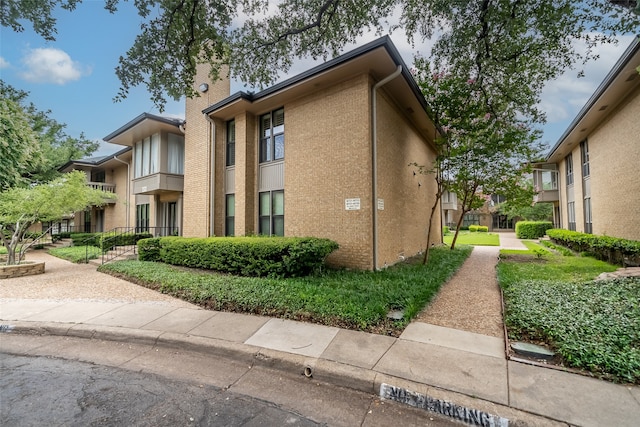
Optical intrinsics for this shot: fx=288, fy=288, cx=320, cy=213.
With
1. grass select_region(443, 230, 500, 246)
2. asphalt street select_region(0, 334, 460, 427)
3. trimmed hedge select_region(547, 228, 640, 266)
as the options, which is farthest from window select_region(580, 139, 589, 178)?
asphalt street select_region(0, 334, 460, 427)

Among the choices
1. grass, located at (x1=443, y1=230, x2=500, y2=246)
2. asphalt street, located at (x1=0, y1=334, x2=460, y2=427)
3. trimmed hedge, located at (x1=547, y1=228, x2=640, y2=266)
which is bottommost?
asphalt street, located at (x1=0, y1=334, x2=460, y2=427)

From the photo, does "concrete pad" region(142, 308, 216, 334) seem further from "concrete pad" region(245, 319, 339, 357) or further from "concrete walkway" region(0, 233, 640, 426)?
"concrete pad" region(245, 319, 339, 357)

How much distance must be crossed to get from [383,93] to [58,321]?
9.94 meters

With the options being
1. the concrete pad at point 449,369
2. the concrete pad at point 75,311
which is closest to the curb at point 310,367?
the concrete pad at point 449,369

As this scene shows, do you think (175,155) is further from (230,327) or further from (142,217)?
(230,327)

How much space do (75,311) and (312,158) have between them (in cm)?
704

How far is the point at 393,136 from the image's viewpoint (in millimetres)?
10250

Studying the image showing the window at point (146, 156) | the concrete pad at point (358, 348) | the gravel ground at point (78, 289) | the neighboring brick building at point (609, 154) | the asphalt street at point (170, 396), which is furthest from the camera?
the window at point (146, 156)

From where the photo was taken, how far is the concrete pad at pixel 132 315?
5121 mm

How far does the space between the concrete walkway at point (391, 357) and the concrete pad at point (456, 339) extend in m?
0.01

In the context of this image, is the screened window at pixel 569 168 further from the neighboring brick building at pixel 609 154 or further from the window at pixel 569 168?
the neighboring brick building at pixel 609 154

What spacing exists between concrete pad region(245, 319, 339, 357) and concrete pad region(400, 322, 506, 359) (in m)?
1.21

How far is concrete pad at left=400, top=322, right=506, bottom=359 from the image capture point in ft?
12.9

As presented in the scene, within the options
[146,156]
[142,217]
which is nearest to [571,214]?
[146,156]
